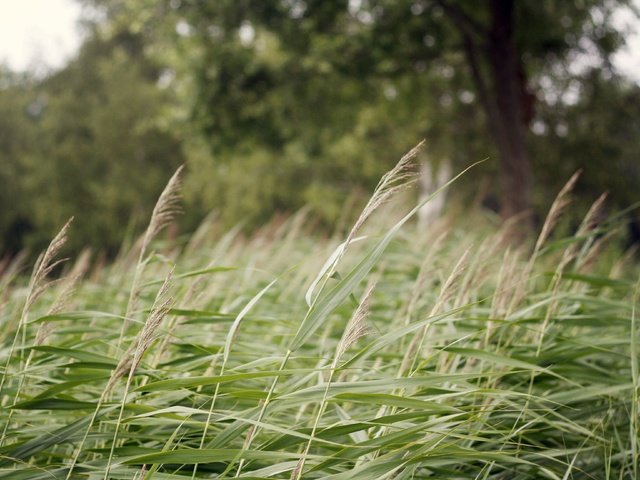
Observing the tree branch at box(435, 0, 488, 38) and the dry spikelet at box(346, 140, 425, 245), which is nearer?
the dry spikelet at box(346, 140, 425, 245)

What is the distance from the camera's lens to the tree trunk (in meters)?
9.48

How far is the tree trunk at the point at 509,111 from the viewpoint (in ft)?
31.1

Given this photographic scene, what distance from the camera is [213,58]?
10.0 m

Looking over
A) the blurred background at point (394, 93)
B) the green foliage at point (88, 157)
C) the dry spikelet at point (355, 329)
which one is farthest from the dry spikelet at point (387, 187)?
the green foliage at point (88, 157)

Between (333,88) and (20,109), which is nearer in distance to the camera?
(333,88)

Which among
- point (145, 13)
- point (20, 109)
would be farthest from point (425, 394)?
point (20, 109)

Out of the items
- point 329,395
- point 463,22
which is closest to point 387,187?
point 329,395

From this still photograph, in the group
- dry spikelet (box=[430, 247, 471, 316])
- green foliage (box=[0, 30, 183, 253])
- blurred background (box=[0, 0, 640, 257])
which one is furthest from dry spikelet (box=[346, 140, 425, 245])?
green foliage (box=[0, 30, 183, 253])

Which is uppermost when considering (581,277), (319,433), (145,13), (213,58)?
(145,13)

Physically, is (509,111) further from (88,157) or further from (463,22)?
(88,157)

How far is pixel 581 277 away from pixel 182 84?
351 inches

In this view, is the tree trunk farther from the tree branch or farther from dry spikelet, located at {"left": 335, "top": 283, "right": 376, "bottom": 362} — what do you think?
dry spikelet, located at {"left": 335, "top": 283, "right": 376, "bottom": 362}

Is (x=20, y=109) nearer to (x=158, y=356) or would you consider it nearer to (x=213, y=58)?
(x=213, y=58)

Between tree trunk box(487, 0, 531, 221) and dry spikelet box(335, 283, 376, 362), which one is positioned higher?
dry spikelet box(335, 283, 376, 362)
